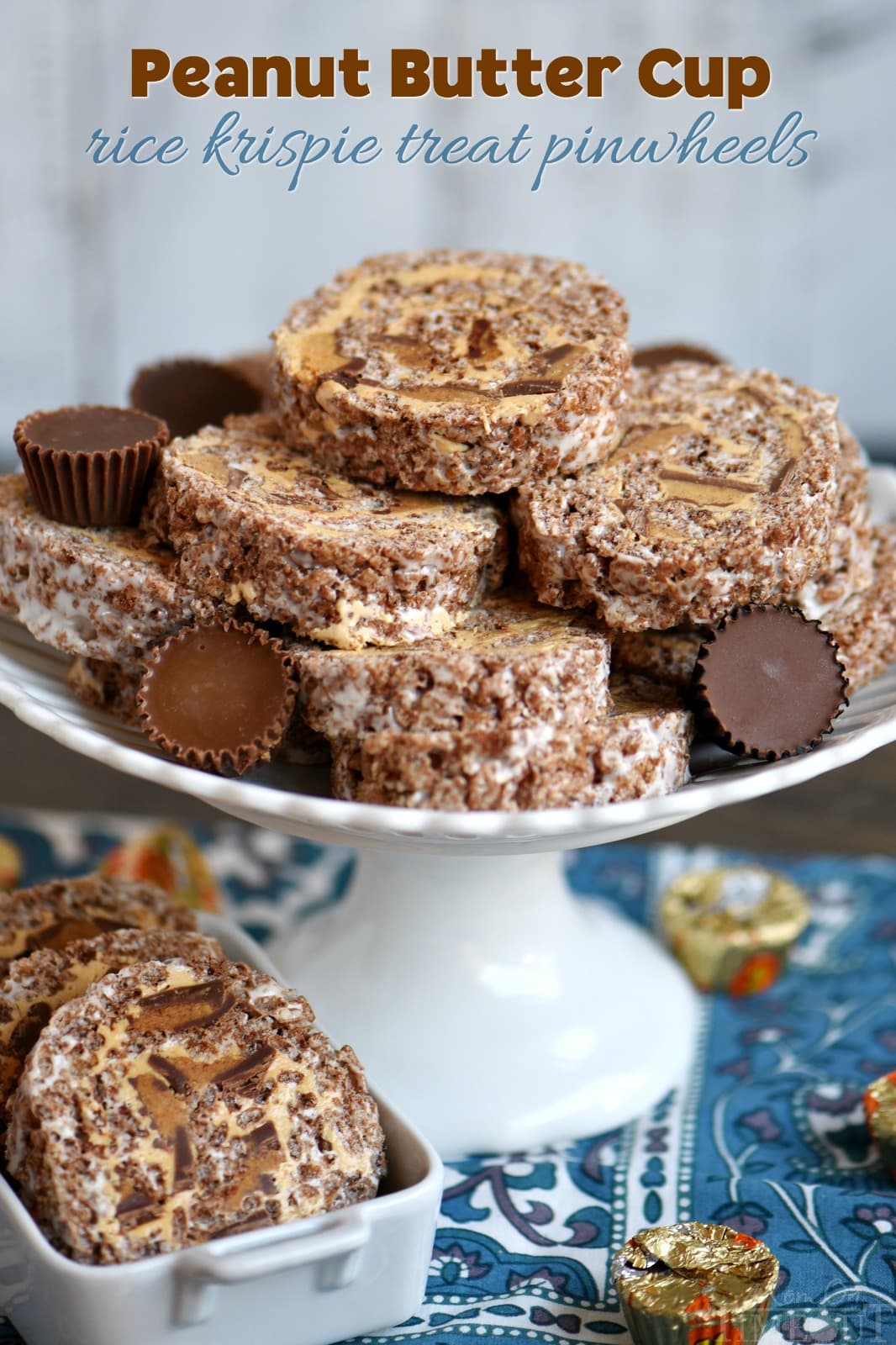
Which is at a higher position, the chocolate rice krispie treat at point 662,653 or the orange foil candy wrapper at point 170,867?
the chocolate rice krispie treat at point 662,653

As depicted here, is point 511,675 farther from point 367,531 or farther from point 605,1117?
point 605,1117

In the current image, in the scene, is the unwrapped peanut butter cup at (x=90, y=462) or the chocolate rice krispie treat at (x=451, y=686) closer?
the chocolate rice krispie treat at (x=451, y=686)

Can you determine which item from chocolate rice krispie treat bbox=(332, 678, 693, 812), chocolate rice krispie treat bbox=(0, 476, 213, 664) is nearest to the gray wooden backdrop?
chocolate rice krispie treat bbox=(0, 476, 213, 664)

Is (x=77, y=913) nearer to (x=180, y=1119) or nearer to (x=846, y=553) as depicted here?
(x=180, y=1119)

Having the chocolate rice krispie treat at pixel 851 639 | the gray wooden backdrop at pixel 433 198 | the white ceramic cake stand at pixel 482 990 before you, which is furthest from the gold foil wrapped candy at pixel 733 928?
the gray wooden backdrop at pixel 433 198

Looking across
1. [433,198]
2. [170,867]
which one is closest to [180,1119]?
[170,867]

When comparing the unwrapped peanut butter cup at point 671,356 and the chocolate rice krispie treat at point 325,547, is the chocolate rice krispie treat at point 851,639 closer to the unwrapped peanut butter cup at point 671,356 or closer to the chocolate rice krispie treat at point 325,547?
the chocolate rice krispie treat at point 325,547
